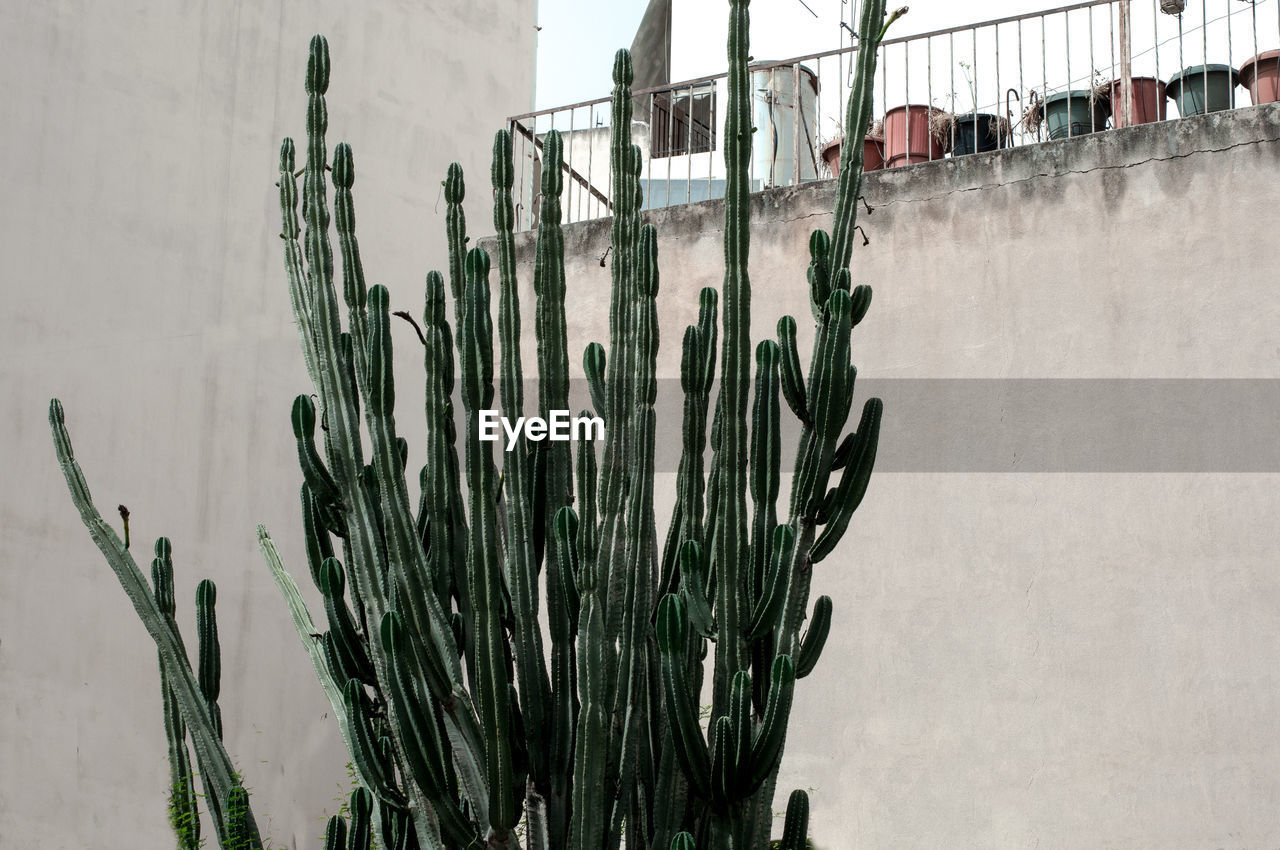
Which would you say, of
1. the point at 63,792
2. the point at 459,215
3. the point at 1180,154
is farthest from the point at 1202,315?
the point at 63,792

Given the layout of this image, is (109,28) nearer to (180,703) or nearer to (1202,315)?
(180,703)

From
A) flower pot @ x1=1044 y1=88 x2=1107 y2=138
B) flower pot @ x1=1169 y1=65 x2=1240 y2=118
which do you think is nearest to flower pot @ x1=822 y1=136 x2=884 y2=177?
flower pot @ x1=1044 y1=88 x2=1107 y2=138

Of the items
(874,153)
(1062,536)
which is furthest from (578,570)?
(874,153)

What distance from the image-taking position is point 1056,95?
25.6ft

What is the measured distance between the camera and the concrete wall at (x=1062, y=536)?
6.20m

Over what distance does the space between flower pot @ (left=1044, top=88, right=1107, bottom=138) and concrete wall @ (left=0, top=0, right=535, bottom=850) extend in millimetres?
4314

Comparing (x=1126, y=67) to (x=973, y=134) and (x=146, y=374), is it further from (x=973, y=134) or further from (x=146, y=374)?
(x=146, y=374)

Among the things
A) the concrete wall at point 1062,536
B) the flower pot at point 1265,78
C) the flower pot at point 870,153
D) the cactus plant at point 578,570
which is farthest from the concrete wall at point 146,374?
the flower pot at point 1265,78

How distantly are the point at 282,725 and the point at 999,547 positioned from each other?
169 inches

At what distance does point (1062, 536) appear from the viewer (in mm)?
6586

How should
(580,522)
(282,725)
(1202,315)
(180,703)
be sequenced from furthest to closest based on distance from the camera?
1. (282,725)
2. (1202,315)
3. (180,703)
4. (580,522)

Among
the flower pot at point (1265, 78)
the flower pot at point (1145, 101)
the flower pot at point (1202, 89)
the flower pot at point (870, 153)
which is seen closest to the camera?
the flower pot at point (1265, 78)

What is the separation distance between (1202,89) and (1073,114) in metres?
0.66

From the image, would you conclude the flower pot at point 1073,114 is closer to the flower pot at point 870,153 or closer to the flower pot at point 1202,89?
the flower pot at point 1202,89
